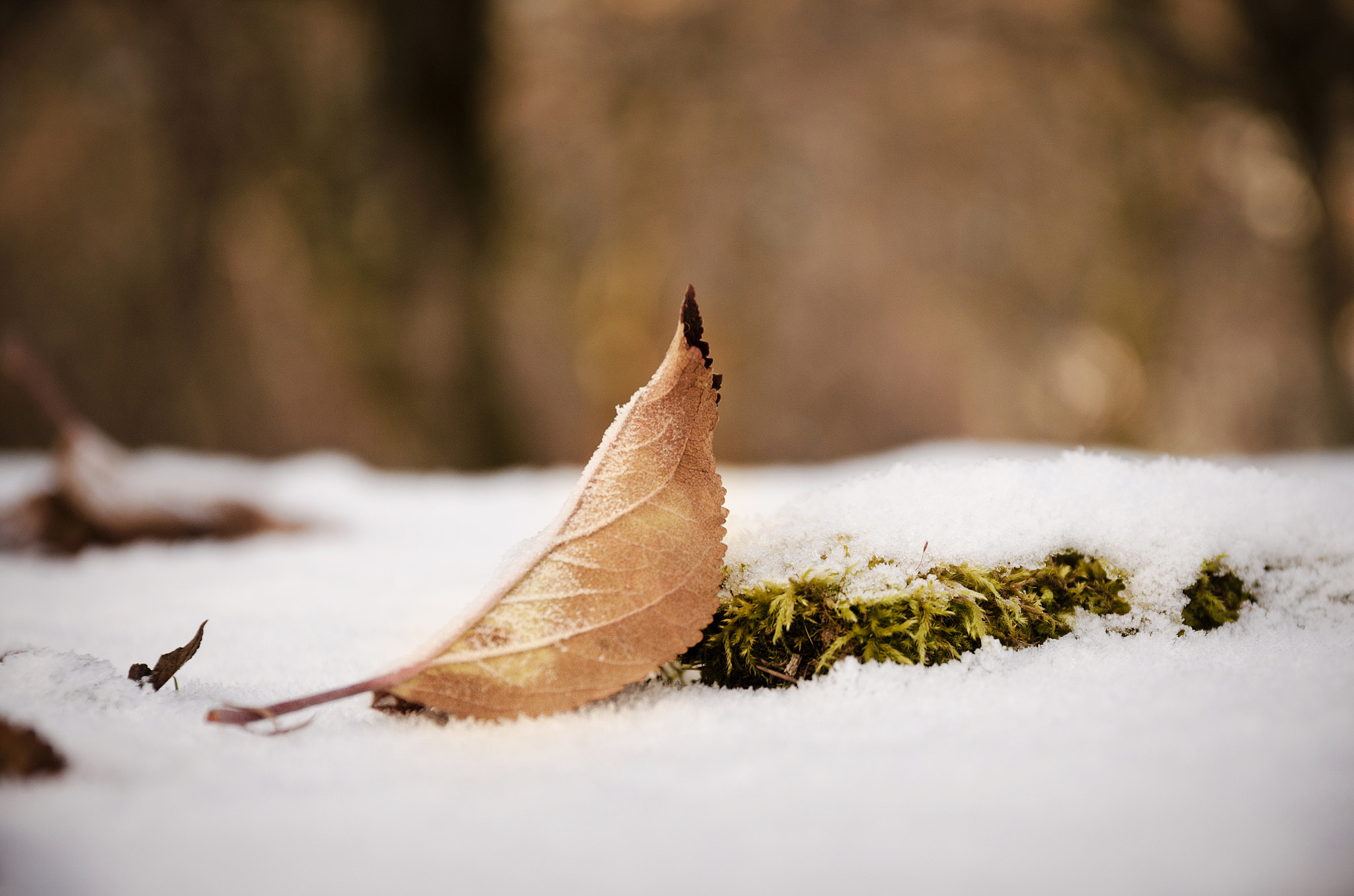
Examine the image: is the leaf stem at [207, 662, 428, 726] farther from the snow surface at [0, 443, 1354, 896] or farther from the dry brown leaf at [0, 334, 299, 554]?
the dry brown leaf at [0, 334, 299, 554]

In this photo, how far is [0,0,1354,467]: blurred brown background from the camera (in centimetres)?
266

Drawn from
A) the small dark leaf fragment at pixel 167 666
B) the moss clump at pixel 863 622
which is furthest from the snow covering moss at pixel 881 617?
the small dark leaf fragment at pixel 167 666

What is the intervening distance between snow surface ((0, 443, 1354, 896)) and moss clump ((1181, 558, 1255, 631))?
0.04 ft

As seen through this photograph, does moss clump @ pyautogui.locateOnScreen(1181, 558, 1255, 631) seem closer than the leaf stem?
No

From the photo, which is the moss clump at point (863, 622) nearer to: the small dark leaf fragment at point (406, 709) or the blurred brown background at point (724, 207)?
the small dark leaf fragment at point (406, 709)

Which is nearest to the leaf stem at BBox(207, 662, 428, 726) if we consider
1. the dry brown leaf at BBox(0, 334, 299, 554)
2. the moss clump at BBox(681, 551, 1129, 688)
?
the moss clump at BBox(681, 551, 1129, 688)

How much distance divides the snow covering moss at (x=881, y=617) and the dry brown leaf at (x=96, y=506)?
1104 mm

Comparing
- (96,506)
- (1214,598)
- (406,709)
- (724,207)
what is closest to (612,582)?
(406,709)

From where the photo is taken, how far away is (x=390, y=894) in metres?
0.31

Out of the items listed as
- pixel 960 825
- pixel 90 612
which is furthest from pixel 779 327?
pixel 960 825

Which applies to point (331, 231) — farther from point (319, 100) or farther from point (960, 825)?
point (960, 825)

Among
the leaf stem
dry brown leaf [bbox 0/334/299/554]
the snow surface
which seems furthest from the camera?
dry brown leaf [bbox 0/334/299/554]

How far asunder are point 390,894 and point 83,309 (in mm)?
3185

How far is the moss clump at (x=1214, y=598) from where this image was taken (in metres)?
0.56
